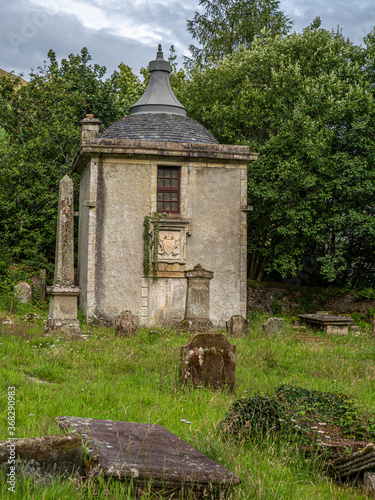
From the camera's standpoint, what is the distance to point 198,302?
46.7 feet

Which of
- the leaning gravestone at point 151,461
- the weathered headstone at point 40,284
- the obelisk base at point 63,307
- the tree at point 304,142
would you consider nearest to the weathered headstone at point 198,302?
the obelisk base at point 63,307

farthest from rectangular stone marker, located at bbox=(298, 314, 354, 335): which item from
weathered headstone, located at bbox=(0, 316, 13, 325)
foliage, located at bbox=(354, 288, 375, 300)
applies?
weathered headstone, located at bbox=(0, 316, 13, 325)

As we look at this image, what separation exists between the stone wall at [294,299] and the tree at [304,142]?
2.84 feet

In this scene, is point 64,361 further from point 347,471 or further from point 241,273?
point 241,273

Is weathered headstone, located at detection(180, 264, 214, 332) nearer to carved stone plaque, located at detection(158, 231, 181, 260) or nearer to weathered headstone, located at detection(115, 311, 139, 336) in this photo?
carved stone plaque, located at detection(158, 231, 181, 260)

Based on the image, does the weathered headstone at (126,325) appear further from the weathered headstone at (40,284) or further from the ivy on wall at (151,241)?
the weathered headstone at (40,284)

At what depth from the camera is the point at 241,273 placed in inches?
652

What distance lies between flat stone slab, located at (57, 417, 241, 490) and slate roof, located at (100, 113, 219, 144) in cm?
1377

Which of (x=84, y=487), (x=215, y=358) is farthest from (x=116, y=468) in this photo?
(x=215, y=358)

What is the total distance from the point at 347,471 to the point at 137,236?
1232 cm

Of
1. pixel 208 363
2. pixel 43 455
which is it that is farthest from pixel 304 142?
pixel 43 455

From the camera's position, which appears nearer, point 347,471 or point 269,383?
point 347,471

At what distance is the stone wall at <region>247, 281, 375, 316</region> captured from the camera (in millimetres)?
20875

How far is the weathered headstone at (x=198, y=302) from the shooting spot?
1397cm
